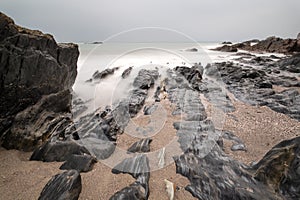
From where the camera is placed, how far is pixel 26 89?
404 centimetres

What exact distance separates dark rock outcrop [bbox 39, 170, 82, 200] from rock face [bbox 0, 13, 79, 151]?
157cm

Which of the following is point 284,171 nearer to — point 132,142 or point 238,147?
point 238,147

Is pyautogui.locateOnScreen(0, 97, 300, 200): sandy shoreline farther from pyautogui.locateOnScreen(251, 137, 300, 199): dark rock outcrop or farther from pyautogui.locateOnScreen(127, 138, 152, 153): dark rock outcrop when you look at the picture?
pyautogui.locateOnScreen(251, 137, 300, 199): dark rock outcrop

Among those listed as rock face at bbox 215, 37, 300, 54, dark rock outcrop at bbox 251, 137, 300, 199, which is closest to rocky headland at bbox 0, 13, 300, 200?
dark rock outcrop at bbox 251, 137, 300, 199

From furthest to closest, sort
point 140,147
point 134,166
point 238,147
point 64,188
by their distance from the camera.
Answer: point 238,147 → point 140,147 → point 134,166 → point 64,188

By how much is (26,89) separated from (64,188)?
277cm

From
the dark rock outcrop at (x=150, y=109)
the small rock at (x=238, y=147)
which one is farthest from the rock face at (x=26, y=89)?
the small rock at (x=238, y=147)

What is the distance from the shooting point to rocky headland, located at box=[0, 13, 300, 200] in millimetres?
2480

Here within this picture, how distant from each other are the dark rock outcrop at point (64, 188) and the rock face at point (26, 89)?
157cm

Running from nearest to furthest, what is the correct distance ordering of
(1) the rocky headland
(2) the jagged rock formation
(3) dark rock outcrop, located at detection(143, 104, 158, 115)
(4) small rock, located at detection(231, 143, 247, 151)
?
(2) the jagged rock formation → (1) the rocky headland → (4) small rock, located at detection(231, 143, 247, 151) → (3) dark rock outcrop, located at detection(143, 104, 158, 115)

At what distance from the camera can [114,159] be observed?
3316 millimetres

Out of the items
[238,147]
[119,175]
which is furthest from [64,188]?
[238,147]

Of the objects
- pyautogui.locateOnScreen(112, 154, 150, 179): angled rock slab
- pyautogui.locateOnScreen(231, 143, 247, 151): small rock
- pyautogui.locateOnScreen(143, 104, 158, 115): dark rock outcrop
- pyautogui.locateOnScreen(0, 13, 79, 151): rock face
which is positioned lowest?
pyautogui.locateOnScreen(143, 104, 158, 115): dark rock outcrop

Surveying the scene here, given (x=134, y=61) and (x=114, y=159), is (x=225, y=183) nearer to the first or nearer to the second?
(x=114, y=159)
